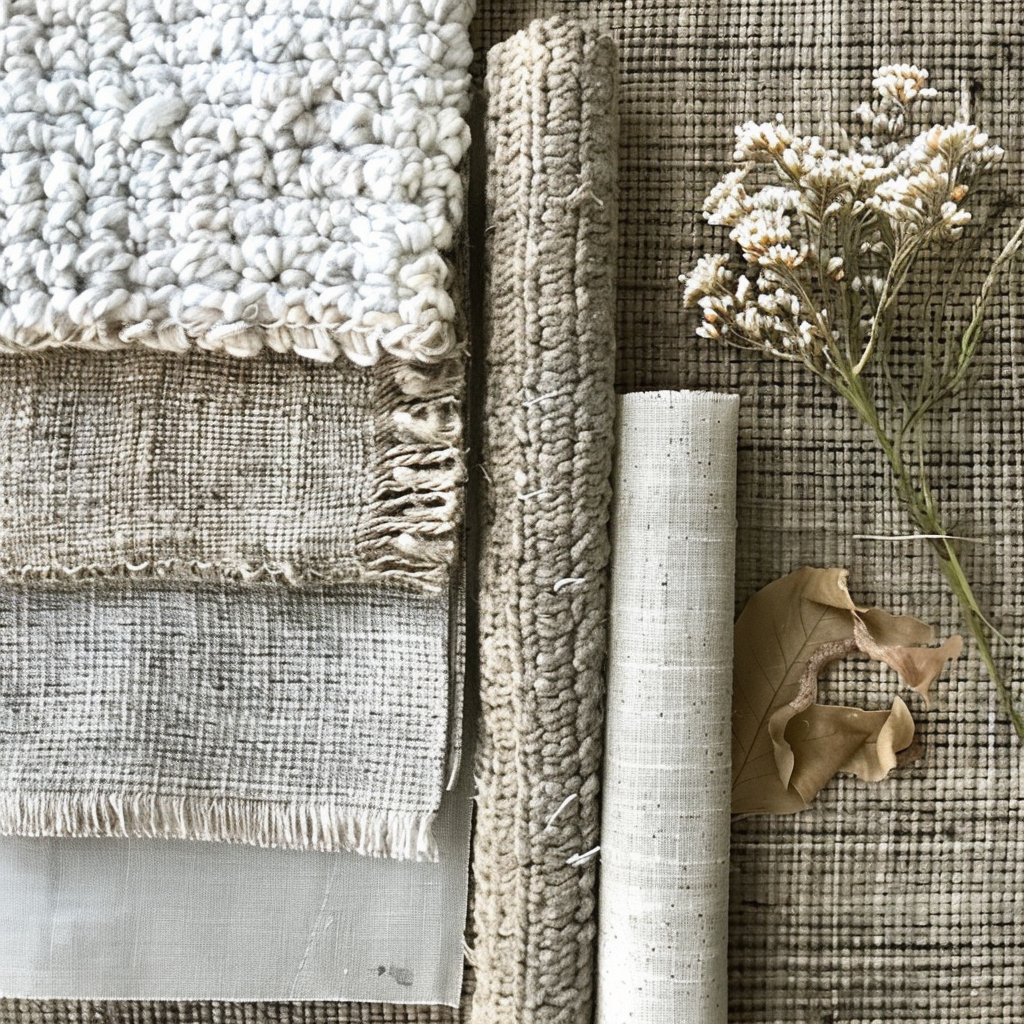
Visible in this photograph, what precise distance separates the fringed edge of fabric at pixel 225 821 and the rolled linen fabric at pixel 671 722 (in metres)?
0.16

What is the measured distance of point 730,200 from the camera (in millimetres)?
705

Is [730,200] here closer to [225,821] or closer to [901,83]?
[901,83]

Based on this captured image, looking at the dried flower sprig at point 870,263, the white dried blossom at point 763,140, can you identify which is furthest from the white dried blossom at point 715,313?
the white dried blossom at point 763,140

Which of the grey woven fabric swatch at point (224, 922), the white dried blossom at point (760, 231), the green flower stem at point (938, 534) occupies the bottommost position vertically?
the grey woven fabric swatch at point (224, 922)

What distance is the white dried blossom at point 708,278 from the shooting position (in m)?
0.72

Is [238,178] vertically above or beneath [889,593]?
above

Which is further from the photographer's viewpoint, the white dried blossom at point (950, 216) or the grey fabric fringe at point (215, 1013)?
the grey fabric fringe at point (215, 1013)

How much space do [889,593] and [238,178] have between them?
0.59 metres

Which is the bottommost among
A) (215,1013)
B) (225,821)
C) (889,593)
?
(215,1013)

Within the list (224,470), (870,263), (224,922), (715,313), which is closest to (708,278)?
(715,313)

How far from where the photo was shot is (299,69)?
0.68 meters

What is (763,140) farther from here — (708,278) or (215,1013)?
(215,1013)

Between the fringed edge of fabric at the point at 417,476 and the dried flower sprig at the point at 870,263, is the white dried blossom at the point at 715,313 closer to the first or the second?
the dried flower sprig at the point at 870,263

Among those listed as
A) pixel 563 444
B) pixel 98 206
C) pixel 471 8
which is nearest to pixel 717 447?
pixel 563 444
